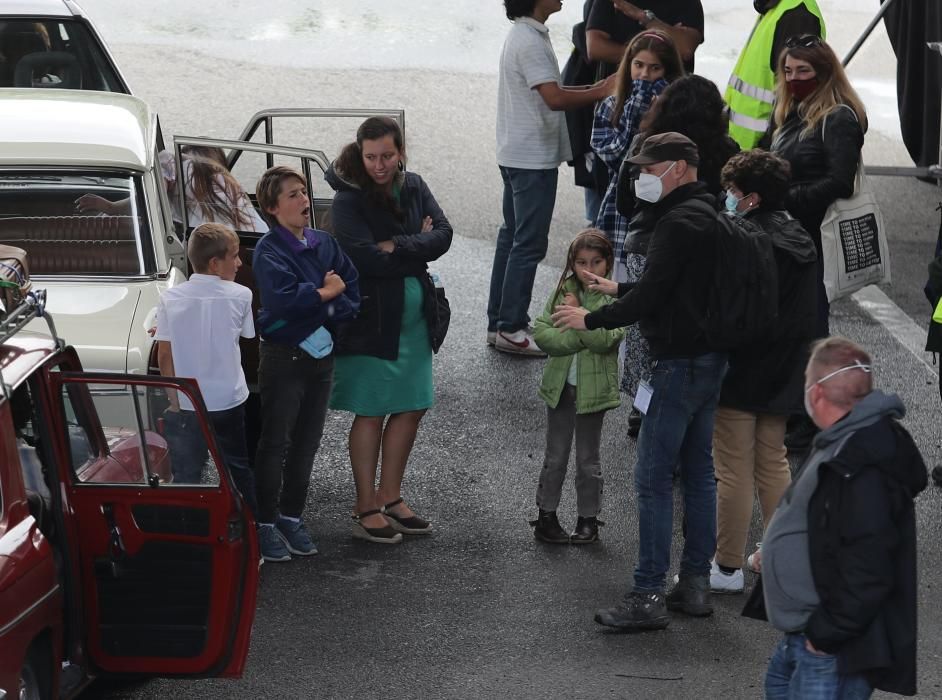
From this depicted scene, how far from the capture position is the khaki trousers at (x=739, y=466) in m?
6.46

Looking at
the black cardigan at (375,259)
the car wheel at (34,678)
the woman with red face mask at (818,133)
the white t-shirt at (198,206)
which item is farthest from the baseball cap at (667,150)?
the white t-shirt at (198,206)

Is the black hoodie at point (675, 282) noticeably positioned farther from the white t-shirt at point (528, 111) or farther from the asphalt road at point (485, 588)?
the white t-shirt at point (528, 111)

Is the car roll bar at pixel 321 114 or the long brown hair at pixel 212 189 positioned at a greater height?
the car roll bar at pixel 321 114

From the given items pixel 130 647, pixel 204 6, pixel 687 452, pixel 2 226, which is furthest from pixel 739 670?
pixel 204 6

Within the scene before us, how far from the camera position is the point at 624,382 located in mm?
6457

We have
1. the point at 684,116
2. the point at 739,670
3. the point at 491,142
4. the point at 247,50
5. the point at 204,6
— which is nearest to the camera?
the point at 739,670

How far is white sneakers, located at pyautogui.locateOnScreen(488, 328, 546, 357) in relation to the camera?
31.1ft

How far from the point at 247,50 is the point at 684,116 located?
1151cm

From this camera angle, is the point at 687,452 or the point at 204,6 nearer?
the point at 687,452

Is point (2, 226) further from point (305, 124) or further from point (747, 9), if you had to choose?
point (747, 9)

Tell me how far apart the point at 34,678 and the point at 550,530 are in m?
2.90

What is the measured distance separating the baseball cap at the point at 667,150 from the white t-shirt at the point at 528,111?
134 inches

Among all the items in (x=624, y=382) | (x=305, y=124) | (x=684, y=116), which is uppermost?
(x=684, y=116)

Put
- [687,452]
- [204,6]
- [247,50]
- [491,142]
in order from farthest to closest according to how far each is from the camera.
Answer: [204,6]
[247,50]
[491,142]
[687,452]
